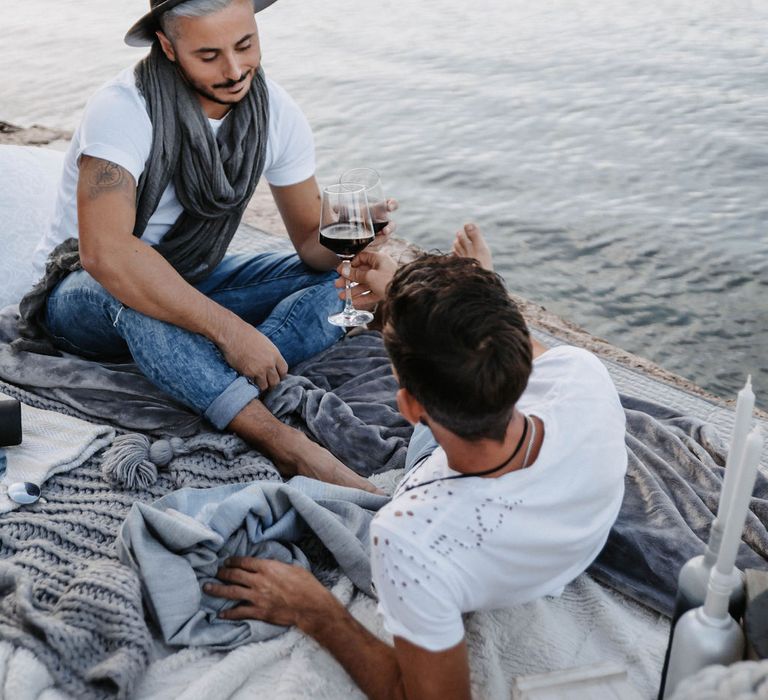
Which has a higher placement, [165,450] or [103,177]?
[103,177]

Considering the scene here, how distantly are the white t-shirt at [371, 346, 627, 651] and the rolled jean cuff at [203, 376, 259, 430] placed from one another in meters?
0.95

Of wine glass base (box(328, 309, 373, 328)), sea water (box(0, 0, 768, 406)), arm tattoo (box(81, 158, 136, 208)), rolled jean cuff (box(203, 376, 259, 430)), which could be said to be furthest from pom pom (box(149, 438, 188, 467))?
sea water (box(0, 0, 768, 406))

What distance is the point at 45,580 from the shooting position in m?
1.94

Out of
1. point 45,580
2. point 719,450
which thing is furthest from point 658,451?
point 45,580

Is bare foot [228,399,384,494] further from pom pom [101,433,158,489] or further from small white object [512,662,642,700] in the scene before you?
small white object [512,662,642,700]

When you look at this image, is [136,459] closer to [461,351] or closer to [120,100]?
[120,100]

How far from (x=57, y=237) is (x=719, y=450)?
1.99m

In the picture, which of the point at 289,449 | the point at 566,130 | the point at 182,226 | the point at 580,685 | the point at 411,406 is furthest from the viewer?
the point at 566,130

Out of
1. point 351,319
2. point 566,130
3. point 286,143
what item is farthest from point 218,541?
point 566,130

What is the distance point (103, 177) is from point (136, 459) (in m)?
0.74

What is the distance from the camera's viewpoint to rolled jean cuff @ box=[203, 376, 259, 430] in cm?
249

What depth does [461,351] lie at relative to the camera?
1391 millimetres

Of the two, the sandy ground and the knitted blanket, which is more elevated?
the knitted blanket

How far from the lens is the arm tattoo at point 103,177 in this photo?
2.41m
